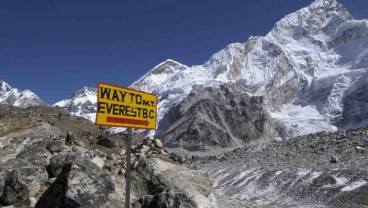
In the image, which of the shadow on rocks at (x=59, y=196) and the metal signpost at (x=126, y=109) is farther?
the shadow on rocks at (x=59, y=196)

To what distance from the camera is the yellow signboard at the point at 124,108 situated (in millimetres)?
11387

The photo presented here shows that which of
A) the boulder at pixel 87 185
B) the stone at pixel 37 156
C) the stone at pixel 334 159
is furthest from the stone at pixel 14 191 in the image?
the stone at pixel 334 159

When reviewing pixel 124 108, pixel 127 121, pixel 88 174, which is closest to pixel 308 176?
pixel 88 174

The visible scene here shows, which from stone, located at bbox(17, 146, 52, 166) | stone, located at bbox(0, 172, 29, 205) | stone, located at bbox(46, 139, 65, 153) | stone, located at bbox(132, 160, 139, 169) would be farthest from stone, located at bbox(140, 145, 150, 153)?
stone, located at bbox(0, 172, 29, 205)

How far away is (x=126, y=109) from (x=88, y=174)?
4291mm

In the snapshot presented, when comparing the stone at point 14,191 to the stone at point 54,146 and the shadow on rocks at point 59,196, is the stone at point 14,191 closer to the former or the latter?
the shadow on rocks at point 59,196

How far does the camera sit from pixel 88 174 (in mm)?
15359

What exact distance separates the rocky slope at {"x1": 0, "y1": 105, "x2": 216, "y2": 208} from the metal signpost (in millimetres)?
2568

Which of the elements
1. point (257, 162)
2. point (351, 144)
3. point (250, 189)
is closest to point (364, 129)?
point (351, 144)

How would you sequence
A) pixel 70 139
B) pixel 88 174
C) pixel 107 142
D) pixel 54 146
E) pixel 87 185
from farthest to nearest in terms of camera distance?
pixel 107 142 < pixel 70 139 < pixel 54 146 < pixel 88 174 < pixel 87 185

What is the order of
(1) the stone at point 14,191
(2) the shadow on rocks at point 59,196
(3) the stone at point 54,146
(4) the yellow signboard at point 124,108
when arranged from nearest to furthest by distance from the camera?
(4) the yellow signboard at point 124,108 < (2) the shadow on rocks at point 59,196 < (1) the stone at point 14,191 < (3) the stone at point 54,146

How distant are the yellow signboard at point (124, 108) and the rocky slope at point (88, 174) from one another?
274cm

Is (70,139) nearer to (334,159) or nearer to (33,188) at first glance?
(33,188)

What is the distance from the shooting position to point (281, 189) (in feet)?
112
